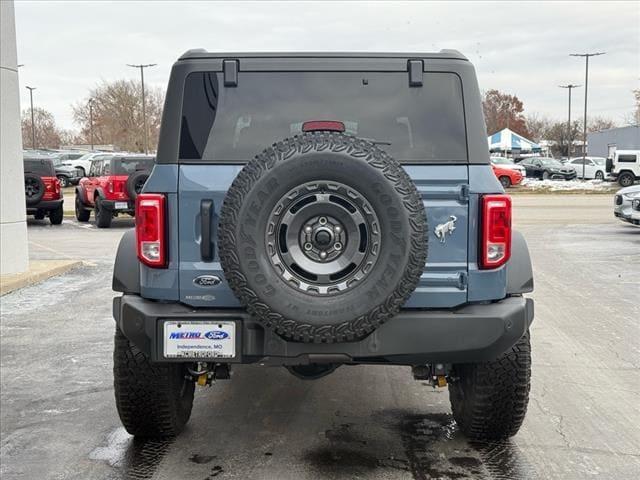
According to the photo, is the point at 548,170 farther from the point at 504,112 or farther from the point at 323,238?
the point at 504,112

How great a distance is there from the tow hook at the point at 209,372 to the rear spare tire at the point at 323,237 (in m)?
0.71

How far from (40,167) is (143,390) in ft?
52.1

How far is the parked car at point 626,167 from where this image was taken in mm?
36406

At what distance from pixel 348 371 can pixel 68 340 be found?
2.70m

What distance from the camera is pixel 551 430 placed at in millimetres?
4367

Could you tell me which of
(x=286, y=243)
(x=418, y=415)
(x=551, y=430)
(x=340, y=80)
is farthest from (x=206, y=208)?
(x=551, y=430)

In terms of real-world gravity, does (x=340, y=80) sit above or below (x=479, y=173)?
above

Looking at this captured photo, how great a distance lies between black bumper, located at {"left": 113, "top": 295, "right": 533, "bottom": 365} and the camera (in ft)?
11.3

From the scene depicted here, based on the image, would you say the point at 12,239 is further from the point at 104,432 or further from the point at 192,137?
the point at 192,137

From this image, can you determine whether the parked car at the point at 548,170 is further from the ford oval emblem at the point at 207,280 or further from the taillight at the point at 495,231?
the ford oval emblem at the point at 207,280

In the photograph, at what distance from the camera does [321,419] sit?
455 centimetres

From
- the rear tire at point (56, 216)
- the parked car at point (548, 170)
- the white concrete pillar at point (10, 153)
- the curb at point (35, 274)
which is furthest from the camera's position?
the parked car at point (548, 170)

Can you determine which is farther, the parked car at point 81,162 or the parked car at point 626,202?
the parked car at point 81,162

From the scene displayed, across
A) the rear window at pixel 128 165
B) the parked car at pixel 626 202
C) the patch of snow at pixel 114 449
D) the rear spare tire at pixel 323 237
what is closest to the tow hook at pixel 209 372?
the patch of snow at pixel 114 449
